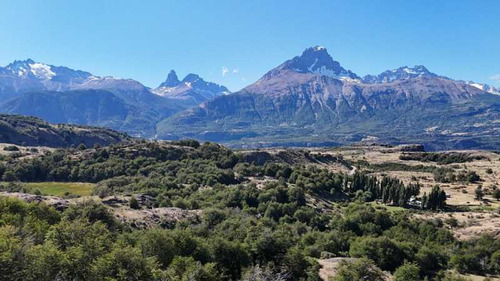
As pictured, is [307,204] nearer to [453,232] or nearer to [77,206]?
[453,232]

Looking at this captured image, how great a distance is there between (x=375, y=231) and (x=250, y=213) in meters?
23.2

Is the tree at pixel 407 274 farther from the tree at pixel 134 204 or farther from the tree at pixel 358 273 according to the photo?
the tree at pixel 134 204

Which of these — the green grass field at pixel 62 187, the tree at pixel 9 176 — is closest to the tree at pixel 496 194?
the green grass field at pixel 62 187

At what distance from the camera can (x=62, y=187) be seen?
89.4m

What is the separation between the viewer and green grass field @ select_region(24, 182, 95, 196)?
273 feet

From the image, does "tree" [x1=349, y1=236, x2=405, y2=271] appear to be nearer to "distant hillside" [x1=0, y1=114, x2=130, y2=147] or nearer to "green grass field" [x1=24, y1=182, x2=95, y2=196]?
"green grass field" [x1=24, y1=182, x2=95, y2=196]

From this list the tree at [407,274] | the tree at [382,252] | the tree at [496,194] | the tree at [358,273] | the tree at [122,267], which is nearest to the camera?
the tree at [122,267]

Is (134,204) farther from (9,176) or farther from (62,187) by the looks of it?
(9,176)

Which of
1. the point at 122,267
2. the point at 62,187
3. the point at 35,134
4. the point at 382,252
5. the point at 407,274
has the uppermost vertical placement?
the point at 122,267

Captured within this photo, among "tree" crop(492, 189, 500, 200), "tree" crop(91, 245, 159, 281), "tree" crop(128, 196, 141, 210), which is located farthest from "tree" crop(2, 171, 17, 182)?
"tree" crop(492, 189, 500, 200)

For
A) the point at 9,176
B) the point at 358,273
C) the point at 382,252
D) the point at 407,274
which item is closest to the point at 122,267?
the point at 358,273

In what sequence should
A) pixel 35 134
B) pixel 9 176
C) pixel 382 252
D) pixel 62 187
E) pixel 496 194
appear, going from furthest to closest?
1. pixel 35 134
2. pixel 496 194
3. pixel 9 176
4. pixel 62 187
5. pixel 382 252

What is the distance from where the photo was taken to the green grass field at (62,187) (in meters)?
83.1

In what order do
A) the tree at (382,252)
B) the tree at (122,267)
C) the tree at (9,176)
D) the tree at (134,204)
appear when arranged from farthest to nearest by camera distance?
1. the tree at (9,176)
2. the tree at (134,204)
3. the tree at (382,252)
4. the tree at (122,267)
